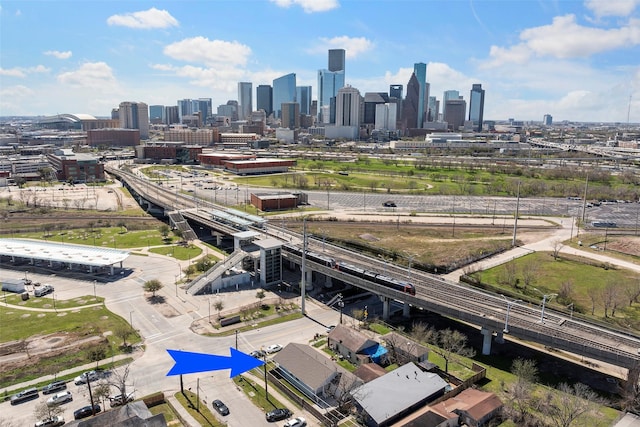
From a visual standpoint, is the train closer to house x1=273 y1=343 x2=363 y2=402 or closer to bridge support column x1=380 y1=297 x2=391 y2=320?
bridge support column x1=380 y1=297 x2=391 y2=320

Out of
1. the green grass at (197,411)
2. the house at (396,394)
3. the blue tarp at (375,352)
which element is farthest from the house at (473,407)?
the green grass at (197,411)

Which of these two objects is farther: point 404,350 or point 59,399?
point 404,350

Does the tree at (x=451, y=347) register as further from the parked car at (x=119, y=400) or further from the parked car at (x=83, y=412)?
the parked car at (x=83, y=412)

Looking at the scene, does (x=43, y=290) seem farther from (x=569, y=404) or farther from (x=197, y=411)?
(x=569, y=404)

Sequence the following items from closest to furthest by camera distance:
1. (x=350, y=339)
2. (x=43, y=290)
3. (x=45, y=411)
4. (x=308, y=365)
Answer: (x=45, y=411) → (x=308, y=365) → (x=350, y=339) → (x=43, y=290)
